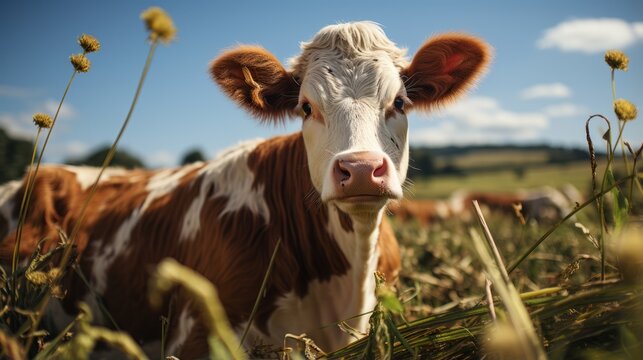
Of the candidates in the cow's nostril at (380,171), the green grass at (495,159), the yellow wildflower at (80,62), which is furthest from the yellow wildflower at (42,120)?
the green grass at (495,159)

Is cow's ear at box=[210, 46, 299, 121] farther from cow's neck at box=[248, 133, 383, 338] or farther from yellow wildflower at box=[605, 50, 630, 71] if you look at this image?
yellow wildflower at box=[605, 50, 630, 71]

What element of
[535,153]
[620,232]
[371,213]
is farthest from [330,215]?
[535,153]

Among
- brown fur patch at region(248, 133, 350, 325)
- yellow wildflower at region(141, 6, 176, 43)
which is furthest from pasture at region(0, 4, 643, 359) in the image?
brown fur patch at region(248, 133, 350, 325)

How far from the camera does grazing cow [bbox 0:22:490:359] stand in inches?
108

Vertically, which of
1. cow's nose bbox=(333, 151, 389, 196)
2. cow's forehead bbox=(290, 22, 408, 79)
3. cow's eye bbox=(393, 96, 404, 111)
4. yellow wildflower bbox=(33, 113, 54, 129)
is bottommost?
cow's nose bbox=(333, 151, 389, 196)

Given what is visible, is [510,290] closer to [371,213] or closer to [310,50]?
[371,213]

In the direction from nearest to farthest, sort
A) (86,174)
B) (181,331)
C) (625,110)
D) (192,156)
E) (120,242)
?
(625,110) < (181,331) < (120,242) < (86,174) < (192,156)

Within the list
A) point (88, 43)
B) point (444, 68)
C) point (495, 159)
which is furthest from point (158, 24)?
point (495, 159)

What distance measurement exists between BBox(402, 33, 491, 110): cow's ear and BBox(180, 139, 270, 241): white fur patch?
1.35 metres

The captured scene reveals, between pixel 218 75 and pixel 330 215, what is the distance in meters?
1.26

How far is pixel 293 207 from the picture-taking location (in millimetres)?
3215

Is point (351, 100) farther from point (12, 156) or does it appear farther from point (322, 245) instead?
point (12, 156)

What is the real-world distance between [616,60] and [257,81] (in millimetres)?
2290

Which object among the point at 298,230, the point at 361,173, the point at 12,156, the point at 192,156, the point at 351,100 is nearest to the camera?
the point at 361,173
